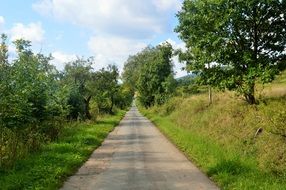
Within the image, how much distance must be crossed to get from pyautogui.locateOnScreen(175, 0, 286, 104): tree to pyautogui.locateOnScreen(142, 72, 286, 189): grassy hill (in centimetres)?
172

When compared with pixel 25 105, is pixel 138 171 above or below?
below

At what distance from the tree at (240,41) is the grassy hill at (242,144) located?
1.72 metres

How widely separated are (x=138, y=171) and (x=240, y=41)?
38.3ft

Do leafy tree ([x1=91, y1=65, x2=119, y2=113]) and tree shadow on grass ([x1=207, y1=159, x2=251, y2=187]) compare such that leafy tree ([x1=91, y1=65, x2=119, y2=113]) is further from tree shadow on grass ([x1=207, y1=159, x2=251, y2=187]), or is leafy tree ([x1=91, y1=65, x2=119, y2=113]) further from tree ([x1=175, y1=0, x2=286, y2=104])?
tree shadow on grass ([x1=207, y1=159, x2=251, y2=187])

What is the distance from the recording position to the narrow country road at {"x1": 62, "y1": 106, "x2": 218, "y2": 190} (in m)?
13.4

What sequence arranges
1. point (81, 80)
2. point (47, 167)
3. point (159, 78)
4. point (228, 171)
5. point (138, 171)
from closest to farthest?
point (228, 171), point (47, 167), point (138, 171), point (81, 80), point (159, 78)

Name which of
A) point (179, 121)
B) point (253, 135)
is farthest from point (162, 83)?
point (253, 135)

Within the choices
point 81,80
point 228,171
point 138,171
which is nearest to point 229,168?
point 228,171

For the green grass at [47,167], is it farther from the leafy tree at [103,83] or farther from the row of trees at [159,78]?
the row of trees at [159,78]

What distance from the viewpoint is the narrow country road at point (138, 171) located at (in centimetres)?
1337

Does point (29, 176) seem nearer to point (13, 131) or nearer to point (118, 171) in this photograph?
point (118, 171)

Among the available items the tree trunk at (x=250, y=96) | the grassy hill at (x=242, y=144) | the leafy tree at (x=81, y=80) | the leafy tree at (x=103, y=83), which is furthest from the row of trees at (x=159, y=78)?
the tree trunk at (x=250, y=96)

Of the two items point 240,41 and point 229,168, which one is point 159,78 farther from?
point 229,168

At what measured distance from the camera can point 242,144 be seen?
63.7 ft
